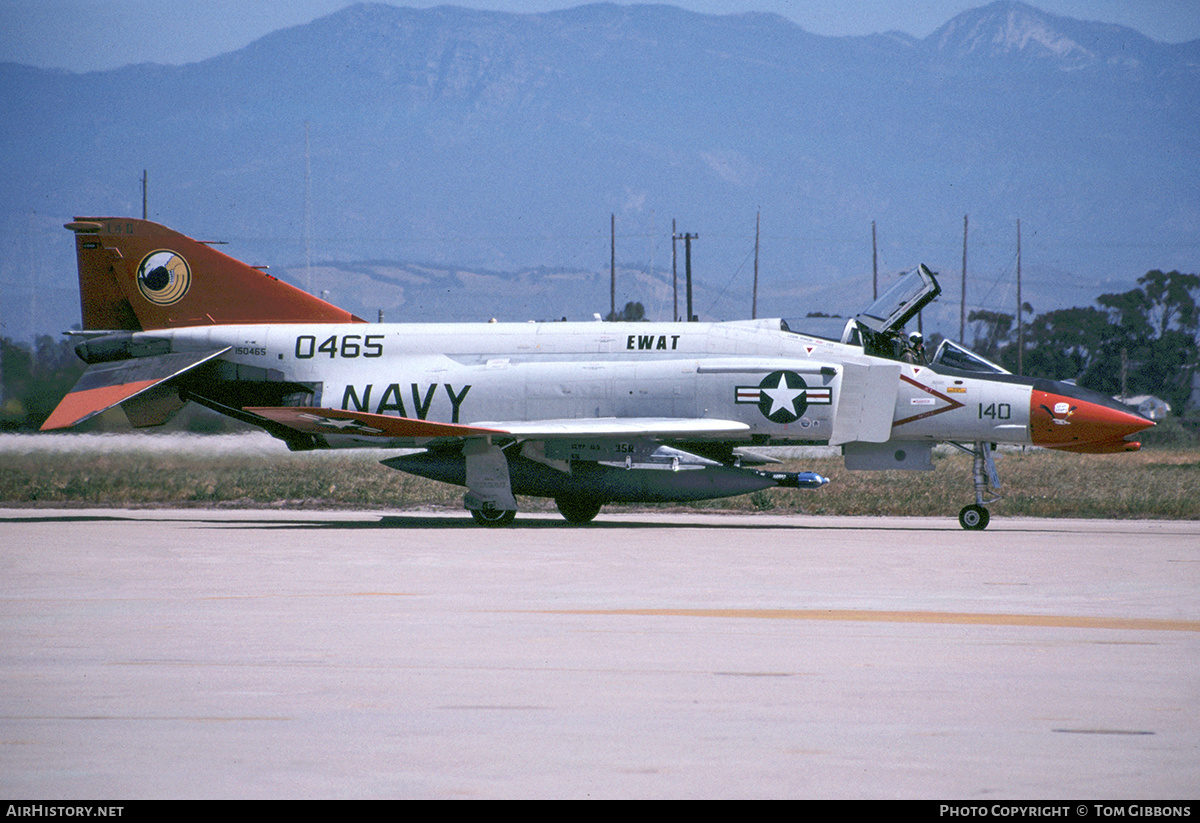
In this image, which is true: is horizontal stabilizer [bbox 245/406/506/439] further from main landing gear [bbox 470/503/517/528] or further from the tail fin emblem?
the tail fin emblem

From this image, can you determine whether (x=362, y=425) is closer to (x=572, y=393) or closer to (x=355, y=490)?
(x=572, y=393)

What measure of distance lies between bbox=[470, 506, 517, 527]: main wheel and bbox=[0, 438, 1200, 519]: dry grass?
13.8 feet

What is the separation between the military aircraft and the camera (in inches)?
664

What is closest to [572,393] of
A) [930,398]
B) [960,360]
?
[930,398]

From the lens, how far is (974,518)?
16.6 m

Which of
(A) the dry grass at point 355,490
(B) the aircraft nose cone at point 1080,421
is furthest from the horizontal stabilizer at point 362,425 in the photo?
(B) the aircraft nose cone at point 1080,421

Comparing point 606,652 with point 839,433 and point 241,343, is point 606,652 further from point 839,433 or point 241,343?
point 241,343

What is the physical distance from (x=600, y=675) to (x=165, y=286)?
50.2 ft

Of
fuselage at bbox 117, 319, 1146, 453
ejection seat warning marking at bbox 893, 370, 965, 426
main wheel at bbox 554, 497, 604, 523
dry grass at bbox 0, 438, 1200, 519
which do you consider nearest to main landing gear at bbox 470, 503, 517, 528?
main wheel at bbox 554, 497, 604, 523

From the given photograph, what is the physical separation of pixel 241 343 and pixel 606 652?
13.4 m

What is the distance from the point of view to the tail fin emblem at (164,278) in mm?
19688

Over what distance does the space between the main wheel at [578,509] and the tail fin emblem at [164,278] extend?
7143 millimetres

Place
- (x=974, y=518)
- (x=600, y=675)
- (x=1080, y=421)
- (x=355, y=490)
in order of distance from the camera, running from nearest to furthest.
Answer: (x=600, y=675) → (x=1080, y=421) → (x=974, y=518) → (x=355, y=490)

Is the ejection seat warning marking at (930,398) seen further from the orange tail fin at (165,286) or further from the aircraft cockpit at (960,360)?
the orange tail fin at (165,286)
